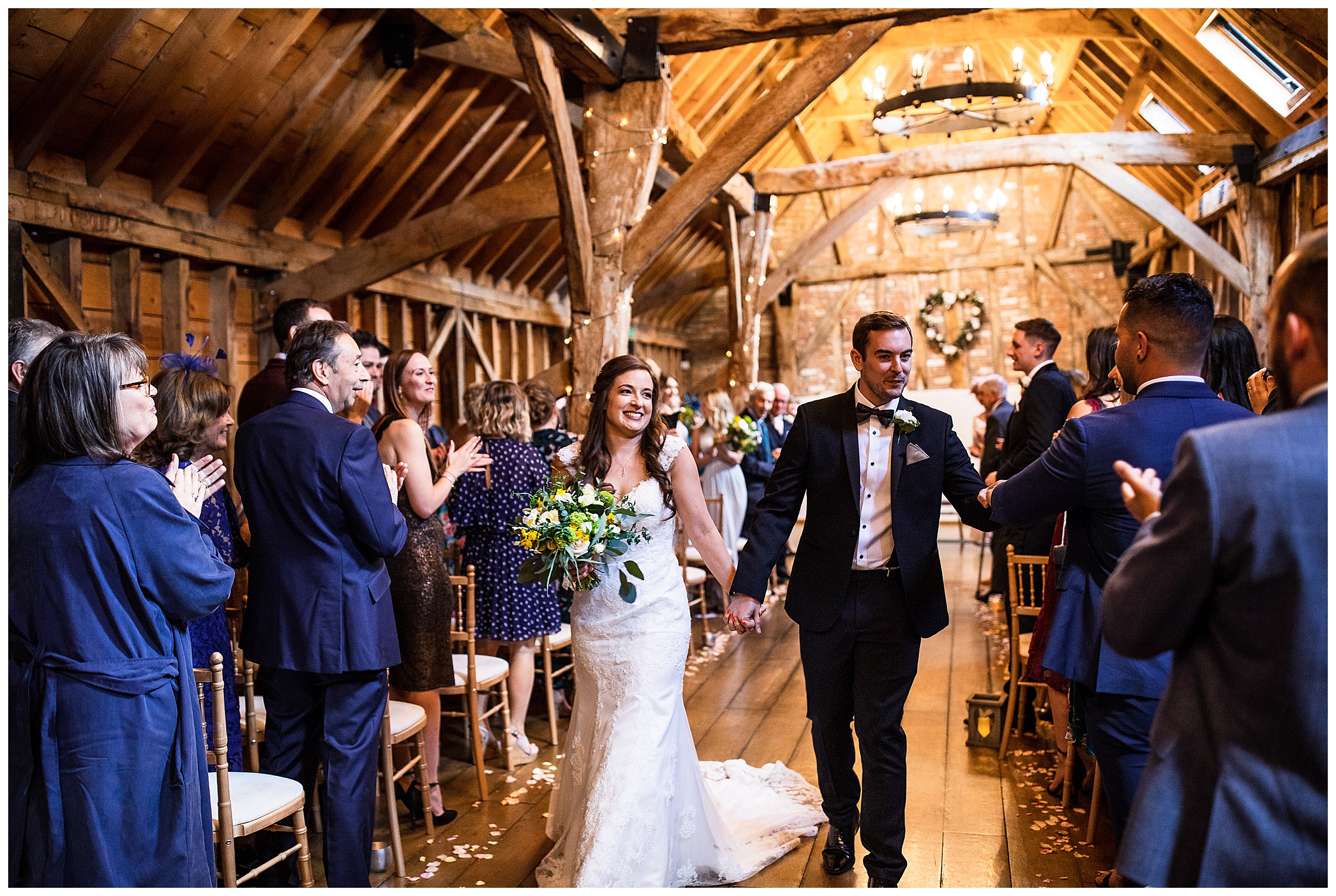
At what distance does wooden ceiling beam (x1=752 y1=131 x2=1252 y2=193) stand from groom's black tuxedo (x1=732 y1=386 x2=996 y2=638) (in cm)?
839

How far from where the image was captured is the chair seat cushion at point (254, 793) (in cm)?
254

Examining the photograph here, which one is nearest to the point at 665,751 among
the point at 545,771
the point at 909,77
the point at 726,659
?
the point at 545,771

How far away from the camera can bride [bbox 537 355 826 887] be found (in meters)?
2.87

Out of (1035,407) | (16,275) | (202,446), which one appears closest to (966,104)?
(1035,407)

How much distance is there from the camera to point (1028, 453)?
4426mm

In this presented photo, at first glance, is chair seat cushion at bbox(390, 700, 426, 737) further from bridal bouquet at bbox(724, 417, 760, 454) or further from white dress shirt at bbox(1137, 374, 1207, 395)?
bridal bouquet at bbox(724, 417, 760, 454)

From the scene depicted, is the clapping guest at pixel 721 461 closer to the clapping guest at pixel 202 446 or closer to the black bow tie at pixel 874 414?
the black bow tie at pixel 874 414

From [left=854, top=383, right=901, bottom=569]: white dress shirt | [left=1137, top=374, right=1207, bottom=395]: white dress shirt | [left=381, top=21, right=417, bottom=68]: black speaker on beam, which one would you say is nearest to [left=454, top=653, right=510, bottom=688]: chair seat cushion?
[left=854, top=383, right=901, bottom=569]: white dress shirt

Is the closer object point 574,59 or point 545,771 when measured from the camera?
point 545,771

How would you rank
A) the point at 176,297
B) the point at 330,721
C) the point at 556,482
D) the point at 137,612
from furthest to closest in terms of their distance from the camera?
the point at 176,297 → the point at 556,482 → the point at 330,721 → the point at 137,612

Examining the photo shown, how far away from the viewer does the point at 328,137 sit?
7.37m

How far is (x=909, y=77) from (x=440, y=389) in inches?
328

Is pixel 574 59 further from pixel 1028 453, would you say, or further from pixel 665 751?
pixel 665 751

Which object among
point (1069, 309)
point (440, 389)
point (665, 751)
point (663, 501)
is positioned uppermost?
point (1069, 309)
